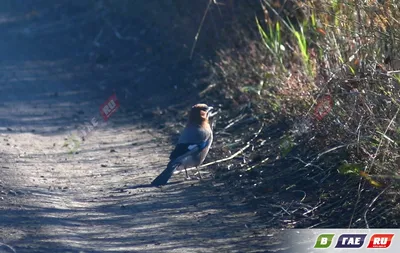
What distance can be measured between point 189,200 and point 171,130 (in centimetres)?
312

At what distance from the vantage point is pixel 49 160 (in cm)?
1023

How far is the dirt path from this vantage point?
7359mm

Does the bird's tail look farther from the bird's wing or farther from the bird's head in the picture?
the bird's head

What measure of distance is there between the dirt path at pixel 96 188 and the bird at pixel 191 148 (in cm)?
19

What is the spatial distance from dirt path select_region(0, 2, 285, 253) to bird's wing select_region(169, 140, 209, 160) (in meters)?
0.34

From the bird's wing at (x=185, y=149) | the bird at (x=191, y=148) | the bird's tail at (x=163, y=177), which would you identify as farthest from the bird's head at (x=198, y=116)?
the bird's tail at (x=163, y=177)

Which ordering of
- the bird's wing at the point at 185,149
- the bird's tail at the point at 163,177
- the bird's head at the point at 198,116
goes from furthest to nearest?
the bird's head at the point at 198,116, the bird's wing at the point at 185,149, the bird's tail at the point at 163,177

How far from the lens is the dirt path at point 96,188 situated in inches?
290

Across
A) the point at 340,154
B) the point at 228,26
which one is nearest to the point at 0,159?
the point at 340,154

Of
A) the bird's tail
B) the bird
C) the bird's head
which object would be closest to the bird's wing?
the bird

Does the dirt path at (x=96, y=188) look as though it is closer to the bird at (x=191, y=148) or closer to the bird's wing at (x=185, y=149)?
the bird at (x=191, y=148)

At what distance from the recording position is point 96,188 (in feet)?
29.7

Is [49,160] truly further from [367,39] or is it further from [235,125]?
[367,39]

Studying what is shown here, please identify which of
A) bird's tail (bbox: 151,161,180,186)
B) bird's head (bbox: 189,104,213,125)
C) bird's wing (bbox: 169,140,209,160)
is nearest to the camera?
bird's tail (bbox: 151,161,180,186)
